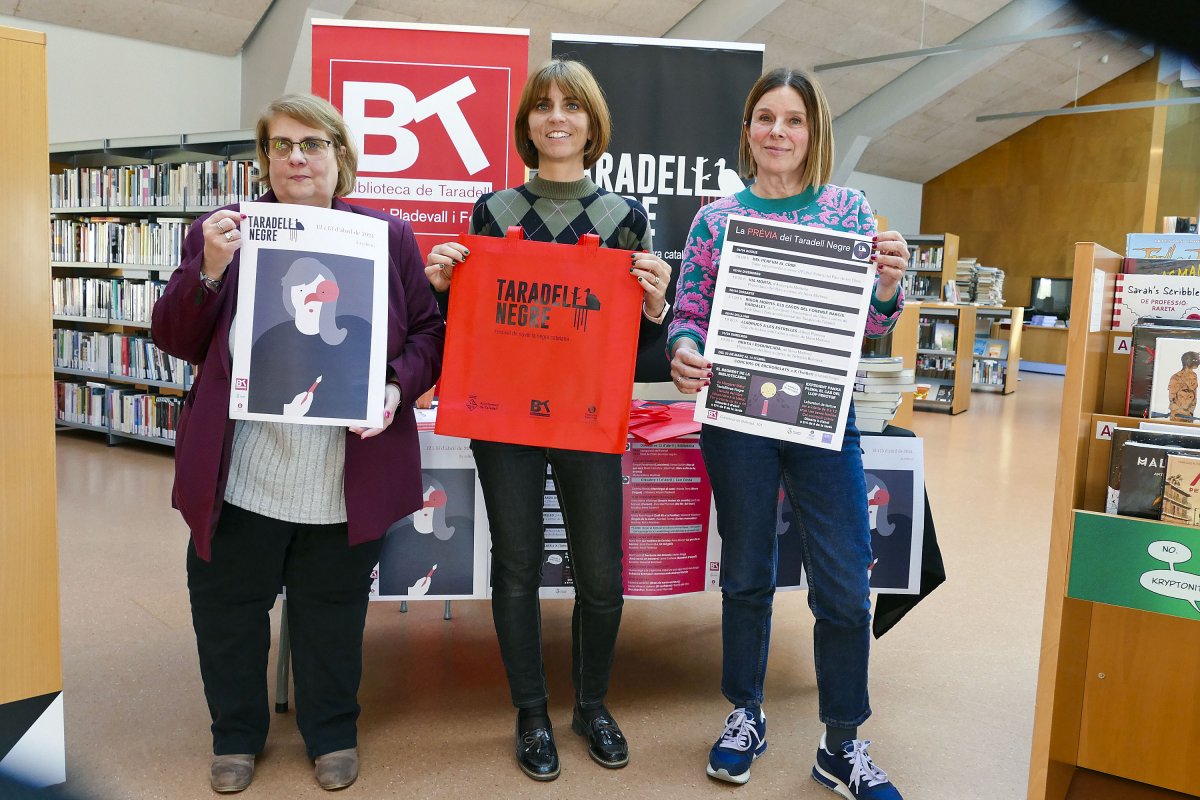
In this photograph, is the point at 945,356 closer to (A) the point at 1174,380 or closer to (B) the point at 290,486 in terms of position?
(A) the point at 1174,380

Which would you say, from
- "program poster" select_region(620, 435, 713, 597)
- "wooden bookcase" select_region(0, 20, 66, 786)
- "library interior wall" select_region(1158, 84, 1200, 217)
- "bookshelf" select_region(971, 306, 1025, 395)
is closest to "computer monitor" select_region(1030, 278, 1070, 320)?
"library interior wall" select_region(1158, 84, 1200, 217)

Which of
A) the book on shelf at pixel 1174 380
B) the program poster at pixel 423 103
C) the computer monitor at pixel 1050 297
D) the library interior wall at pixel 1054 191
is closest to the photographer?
the book on shelf at pixel 1174 380

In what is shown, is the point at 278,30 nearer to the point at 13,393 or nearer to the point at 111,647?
the point at 111,647

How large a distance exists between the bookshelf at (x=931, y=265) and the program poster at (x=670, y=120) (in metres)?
7.90

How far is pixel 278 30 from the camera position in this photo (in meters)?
7.93

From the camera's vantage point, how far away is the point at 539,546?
6.72 feet

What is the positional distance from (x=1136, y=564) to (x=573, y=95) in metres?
1.47

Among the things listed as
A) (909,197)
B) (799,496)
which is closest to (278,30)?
(799,496)

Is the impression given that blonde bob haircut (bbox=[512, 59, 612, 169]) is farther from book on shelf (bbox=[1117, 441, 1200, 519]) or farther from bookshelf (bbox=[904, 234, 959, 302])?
bookshelf (bbox=[904, 234, 959, 302])

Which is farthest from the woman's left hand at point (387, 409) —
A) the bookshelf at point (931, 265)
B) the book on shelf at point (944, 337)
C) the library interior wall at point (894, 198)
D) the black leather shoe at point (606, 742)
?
the library interior wall at point (894, 198)

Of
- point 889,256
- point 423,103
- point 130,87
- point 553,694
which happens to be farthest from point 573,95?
point 130,87

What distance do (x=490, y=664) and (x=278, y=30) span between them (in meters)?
7.02

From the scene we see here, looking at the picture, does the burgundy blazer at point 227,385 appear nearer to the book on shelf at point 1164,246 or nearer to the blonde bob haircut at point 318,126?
the blonde bob haircut at point 318,126

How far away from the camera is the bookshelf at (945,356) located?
31.1ft
